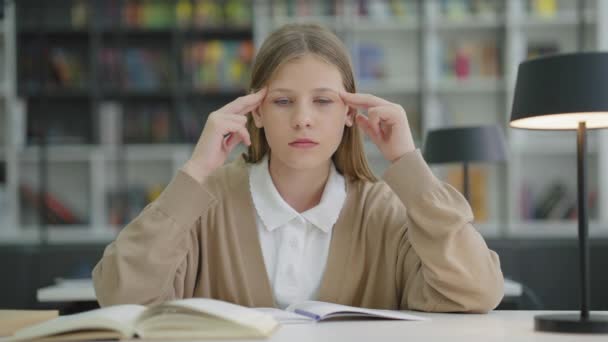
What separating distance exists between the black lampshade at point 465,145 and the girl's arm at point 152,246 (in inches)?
70.6

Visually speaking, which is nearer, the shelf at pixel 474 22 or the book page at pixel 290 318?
the book page at pixel 290 318

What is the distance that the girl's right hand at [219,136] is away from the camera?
5.06 ft

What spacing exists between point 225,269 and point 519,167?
4453 millimetres

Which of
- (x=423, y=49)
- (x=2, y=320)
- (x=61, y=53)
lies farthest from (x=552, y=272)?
(x=61, y=53)

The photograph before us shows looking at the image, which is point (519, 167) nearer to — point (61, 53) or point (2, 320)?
point (61, 53)

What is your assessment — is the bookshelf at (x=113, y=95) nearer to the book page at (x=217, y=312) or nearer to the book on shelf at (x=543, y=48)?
the book on shelf at (x=543, y=48)

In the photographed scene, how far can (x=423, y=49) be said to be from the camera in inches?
220

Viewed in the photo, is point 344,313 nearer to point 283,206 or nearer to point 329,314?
point 329,314

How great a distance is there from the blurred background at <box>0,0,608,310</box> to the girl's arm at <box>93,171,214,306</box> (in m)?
4.08

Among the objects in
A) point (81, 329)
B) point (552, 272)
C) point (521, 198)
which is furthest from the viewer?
point (521, 198)

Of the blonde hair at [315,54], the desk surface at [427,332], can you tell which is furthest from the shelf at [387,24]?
the desk surface at [427,332]

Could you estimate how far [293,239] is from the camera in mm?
1644

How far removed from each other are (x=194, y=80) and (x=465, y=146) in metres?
2.92

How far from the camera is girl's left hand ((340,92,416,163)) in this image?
5.08 feet
